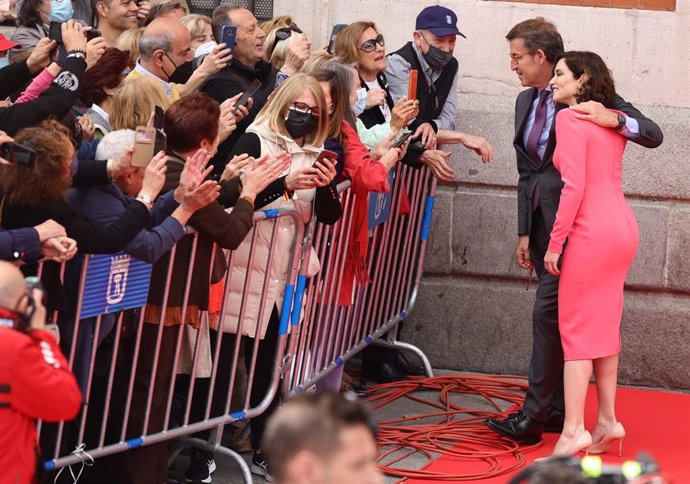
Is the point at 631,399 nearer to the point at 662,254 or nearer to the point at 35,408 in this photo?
the point at 662,254

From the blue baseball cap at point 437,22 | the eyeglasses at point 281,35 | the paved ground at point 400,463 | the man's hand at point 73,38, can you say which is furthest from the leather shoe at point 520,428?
the man's hand at point 73,38

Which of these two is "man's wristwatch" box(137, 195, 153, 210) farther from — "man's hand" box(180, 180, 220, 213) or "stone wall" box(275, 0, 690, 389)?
"stone wall" box(275, 0, 690, 389)

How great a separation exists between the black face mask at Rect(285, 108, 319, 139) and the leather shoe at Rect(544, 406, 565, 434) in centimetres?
218

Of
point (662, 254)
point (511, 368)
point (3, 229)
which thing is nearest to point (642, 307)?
point (662, 254)

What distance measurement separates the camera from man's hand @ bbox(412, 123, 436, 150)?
765cm

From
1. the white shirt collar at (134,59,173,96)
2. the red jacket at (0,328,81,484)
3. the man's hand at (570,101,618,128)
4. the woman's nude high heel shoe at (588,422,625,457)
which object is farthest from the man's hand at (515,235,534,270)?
the red jacket at (0,328,81,484)

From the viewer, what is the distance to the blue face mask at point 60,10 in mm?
7816

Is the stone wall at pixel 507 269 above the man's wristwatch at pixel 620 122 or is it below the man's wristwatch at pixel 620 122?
below

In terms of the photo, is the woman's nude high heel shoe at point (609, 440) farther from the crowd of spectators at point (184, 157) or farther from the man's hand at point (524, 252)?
the crowd of spectators at point (184, 157)

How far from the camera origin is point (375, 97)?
735 centimetres

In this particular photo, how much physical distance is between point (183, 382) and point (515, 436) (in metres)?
1.86

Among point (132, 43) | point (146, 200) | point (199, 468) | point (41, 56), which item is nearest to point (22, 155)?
point (146, 200)

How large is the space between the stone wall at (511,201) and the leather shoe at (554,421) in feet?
4.60

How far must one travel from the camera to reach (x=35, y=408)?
378 cm
